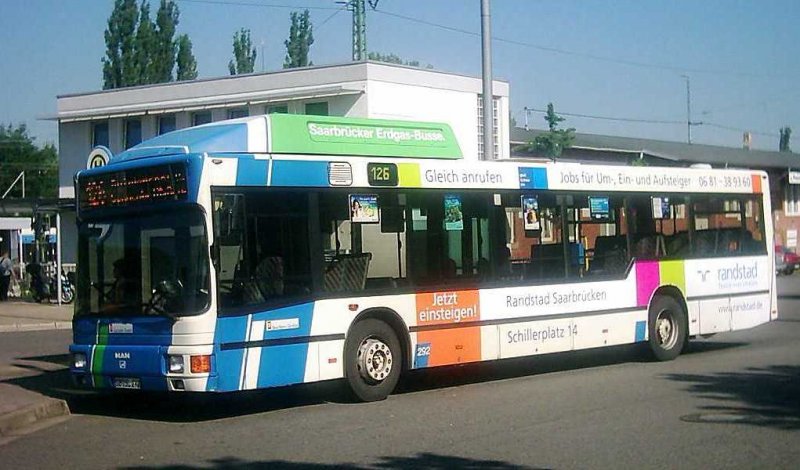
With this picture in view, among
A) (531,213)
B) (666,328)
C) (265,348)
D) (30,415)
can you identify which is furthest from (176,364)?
(666,328)

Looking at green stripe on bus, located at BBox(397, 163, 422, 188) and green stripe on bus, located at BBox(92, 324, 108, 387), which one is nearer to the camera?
green stripe on bus, located at BBox(92, 324, 108, 387)

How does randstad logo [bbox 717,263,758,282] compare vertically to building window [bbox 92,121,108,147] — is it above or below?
below

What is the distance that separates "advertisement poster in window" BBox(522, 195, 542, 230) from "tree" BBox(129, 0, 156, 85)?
1996 inches

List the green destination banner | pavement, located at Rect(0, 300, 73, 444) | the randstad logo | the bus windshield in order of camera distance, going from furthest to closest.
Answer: the randstad logo → the green destination banner → pavement, located at Rect(0, 300, 73, 444) → the bus windshield

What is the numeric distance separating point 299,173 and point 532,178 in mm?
4226

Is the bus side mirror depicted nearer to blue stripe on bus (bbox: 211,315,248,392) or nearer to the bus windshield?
the bus windshield

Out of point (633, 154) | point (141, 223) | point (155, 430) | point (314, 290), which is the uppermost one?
point (633, 154)

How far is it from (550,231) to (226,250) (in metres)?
5.71

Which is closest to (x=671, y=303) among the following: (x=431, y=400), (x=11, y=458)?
(x=431, y=400)

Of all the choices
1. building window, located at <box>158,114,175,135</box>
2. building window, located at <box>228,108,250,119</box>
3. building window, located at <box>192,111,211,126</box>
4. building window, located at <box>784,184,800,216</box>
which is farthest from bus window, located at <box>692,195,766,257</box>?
building window, located at <box>784,184,800,216</box>

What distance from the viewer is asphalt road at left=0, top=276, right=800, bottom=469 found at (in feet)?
31.7

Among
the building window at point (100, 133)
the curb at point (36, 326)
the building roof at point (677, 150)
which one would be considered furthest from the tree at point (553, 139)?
the curb at point (36, 326)

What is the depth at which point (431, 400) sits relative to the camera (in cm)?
1366

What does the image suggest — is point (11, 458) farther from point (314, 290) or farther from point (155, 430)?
point (314, 290)
